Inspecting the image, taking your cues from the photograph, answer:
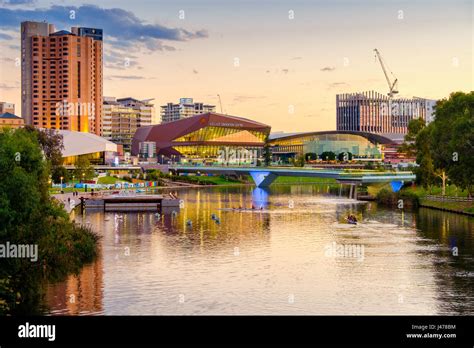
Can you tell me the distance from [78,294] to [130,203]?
156 ft

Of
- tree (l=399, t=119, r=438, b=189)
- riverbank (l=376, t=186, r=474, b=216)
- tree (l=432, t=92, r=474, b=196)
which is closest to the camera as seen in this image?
tree (l=432, t=92, r=474, b=196)

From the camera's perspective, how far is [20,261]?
101ft

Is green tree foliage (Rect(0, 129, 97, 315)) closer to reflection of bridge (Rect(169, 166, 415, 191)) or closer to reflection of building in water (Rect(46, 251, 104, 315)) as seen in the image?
reflection of building in water (Rect(46, 251, 104, 315))

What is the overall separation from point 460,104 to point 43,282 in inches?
2021

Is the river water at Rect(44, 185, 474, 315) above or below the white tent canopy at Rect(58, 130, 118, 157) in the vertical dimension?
below

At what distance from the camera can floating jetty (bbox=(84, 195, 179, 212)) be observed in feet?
261

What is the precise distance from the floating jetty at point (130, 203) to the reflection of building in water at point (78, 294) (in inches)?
1612

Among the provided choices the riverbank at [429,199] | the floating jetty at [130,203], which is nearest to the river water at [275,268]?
the riverbank at [429,199]

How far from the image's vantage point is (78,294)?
3312 cm

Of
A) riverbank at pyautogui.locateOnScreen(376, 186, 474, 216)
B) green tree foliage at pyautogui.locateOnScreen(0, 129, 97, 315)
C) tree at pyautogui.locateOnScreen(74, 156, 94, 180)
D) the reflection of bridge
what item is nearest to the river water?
green tree foliage at pyautogui.locateOnScreen(0, 129, 97, 315)

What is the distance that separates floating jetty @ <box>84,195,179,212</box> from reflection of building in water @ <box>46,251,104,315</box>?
40945mm
